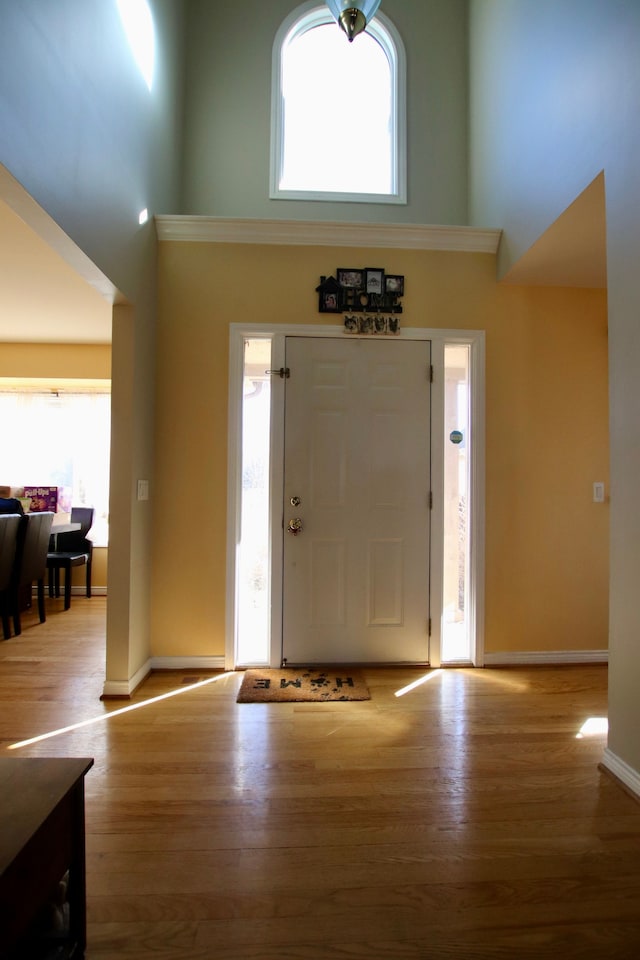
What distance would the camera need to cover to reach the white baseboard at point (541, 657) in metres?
3.04

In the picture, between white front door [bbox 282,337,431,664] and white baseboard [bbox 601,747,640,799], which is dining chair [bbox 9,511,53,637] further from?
white baseboard [bbox 601,747,640,799]

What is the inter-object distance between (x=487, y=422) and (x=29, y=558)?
11.9ft

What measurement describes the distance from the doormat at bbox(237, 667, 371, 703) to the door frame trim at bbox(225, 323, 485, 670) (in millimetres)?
151

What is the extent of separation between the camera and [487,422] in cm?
306

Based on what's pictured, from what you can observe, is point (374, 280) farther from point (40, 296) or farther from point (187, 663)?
point (187, 663)

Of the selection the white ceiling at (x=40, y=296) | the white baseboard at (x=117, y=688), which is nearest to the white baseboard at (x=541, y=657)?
the white baseboard at (x=117, y=688)

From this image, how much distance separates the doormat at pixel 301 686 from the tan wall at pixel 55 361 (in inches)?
132

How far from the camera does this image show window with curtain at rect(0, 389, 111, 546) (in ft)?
16.8

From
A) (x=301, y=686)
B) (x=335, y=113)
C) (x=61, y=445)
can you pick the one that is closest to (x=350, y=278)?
(x=335, y=113)

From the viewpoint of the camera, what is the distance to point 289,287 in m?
3.00

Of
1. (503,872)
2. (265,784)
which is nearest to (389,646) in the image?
(265,784)

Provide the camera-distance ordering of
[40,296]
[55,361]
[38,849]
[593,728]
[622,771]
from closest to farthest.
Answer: [38,849] < [622,771] < [593,728] < [40,296] < [55,361]

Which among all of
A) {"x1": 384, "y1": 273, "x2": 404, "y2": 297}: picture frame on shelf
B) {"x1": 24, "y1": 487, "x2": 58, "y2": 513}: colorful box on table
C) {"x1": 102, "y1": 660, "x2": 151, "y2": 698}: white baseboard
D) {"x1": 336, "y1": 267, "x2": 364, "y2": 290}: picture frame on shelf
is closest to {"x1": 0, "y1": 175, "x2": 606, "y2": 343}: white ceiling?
{"x1": 384, "y1": 273, "x2": 404, "y2": 297}: picture frame on shelf

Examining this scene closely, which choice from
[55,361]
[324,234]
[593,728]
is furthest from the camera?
[55,361]
